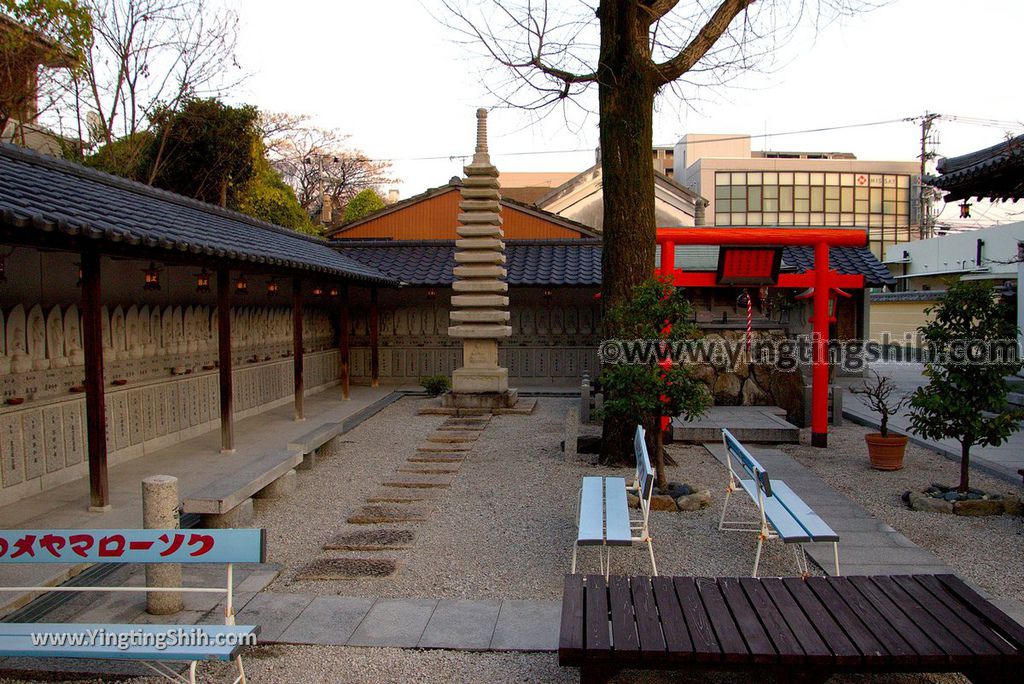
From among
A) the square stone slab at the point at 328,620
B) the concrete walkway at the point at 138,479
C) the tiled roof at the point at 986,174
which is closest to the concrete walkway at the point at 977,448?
the tiled roof at the point at 986,174

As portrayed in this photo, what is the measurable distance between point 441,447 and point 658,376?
431 cm

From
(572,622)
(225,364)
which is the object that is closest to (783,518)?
(572,622)

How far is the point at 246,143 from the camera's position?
2456 cm

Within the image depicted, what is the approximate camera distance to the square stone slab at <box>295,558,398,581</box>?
5.83 m

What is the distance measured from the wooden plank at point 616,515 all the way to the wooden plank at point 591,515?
0.04m

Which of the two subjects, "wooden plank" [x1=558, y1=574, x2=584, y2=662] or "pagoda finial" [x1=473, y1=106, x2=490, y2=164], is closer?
"wooden plank" [x1=558, y1=574, x2=584, y2=662]

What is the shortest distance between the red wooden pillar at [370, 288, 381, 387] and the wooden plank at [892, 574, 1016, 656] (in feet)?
45.5

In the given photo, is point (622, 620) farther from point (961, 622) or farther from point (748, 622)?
point (961, 622)

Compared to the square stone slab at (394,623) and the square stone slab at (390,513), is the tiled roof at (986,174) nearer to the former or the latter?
the square stone slab at (390,513)

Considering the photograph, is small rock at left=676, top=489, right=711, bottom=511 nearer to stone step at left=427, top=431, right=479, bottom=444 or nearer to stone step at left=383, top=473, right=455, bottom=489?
stone step at left=383, top=473, right=455, bottom=489

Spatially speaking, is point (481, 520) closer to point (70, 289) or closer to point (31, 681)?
point (31, 681)

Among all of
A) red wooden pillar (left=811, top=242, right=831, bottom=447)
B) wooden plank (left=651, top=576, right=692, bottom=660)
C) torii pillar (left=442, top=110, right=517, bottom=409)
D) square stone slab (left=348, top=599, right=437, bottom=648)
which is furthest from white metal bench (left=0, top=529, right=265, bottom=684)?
torii pillar (left=442, top=110, right=517, bottom=409)

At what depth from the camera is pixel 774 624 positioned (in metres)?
3.79

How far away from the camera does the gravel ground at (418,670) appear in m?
4.20
